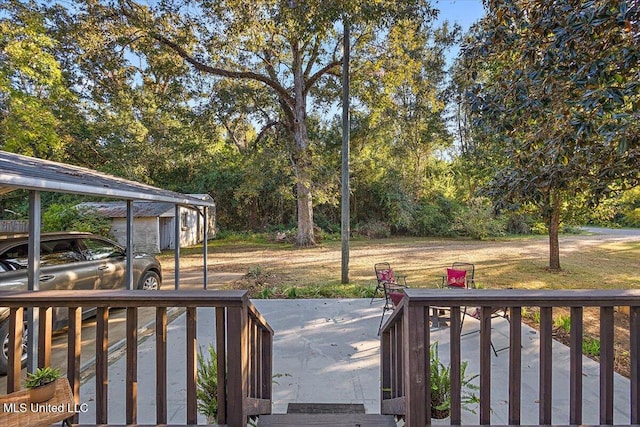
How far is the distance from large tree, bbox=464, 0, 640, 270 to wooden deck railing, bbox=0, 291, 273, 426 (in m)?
3.04

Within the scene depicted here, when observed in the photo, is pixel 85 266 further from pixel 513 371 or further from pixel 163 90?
pixel 163 90

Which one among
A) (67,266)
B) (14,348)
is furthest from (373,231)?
(14,348)

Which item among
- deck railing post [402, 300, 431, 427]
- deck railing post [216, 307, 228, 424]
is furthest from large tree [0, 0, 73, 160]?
deck railing post [402, 300, 431, 427]

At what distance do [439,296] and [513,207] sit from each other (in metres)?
3.36

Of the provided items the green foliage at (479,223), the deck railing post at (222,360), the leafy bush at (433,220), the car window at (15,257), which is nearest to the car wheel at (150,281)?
the car window at (15,257)

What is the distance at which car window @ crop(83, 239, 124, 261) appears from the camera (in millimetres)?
5020

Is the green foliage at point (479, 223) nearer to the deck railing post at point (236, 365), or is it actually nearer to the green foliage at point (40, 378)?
the deck railing post at point (236, 365)

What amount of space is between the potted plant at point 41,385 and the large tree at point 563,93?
3.85m

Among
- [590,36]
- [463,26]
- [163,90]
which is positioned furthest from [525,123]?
[163,90]

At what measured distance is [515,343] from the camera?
1653 mm

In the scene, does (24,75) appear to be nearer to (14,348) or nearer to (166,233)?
(166,233)

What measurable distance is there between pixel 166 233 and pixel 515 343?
15.3 meters

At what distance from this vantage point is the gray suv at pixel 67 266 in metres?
3.63

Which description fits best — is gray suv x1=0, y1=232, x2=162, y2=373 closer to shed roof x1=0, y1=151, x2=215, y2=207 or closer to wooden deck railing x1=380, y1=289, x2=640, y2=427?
shed roof x1=0, y1=151, x2=215, y2=207
